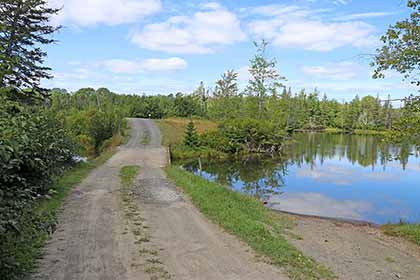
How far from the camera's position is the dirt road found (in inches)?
238

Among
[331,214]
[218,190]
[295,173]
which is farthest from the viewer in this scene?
[295,173]

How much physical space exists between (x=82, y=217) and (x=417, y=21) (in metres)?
9.28

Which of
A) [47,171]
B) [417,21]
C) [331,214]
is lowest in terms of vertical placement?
[331,214]

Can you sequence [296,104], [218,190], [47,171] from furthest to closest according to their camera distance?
[296,104], [218,190], [47,171]

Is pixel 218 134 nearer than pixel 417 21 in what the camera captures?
No

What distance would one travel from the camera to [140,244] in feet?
24.1

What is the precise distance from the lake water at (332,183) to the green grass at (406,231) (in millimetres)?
2016

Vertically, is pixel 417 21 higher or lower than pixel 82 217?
higher

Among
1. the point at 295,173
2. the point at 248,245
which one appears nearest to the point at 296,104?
the point at 295,173

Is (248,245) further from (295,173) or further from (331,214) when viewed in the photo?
→ (295,173)

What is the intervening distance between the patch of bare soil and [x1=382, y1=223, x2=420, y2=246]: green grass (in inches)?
10.5

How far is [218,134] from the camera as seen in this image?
36.5m

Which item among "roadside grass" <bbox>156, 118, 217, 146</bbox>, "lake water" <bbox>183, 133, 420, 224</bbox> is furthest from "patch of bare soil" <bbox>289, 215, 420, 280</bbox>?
"roadside grass" <bbox>156, 118, 217, 146</bbox>

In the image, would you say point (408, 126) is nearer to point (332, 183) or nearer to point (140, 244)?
point (140, 244)
